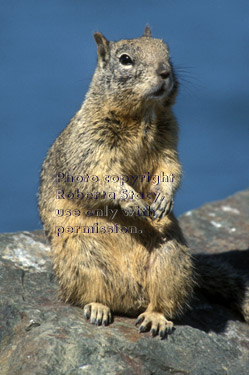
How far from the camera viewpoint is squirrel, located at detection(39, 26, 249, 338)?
510 centimetres

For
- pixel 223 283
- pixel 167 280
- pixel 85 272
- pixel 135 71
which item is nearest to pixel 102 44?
pixel 135 71

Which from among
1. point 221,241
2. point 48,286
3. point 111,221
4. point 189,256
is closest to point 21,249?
point 48,286

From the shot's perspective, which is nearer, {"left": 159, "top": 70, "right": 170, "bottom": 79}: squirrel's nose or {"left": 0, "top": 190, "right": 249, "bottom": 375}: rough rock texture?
{"left": 0, "top": 190, "right": 249, "bottom": 375}: rough rock texture

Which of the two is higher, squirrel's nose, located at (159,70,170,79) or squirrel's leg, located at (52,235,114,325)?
squirrel's nose, located at (159,70,170,79)

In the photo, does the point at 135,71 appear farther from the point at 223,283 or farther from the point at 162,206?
the point at 223,283

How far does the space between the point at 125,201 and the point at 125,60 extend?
50.2 inches

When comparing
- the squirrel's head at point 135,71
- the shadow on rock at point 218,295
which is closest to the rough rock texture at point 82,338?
the shadow on rock at point 218,295

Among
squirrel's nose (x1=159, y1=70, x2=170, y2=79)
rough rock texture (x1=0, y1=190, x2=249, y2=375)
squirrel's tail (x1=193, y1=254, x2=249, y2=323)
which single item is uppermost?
squirrel's nose (x1=159, y1=70, x2=170, y2=79)

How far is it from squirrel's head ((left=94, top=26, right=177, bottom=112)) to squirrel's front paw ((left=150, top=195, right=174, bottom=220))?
0.87 m

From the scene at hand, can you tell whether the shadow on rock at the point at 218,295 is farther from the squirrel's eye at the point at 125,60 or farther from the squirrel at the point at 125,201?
the squirrel's eye at the point at 125,60

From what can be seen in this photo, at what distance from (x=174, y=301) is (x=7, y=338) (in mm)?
1437

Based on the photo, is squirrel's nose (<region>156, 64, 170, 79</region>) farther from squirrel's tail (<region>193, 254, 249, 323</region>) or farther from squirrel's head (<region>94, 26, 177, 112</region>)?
squirrel's tail (<region>193, 254, 249, 323</region>)

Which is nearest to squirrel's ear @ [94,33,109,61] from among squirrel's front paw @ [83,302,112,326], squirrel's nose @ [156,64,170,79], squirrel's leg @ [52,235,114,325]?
squirrel's nose @ [156,64,170,79]

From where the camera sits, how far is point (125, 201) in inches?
201
